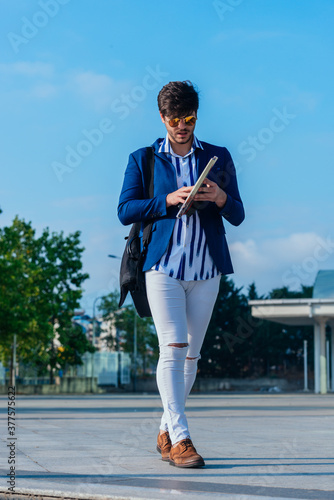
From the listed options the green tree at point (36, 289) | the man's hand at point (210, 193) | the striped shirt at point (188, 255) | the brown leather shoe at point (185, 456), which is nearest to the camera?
the brown leather shoe at point (185, 456)

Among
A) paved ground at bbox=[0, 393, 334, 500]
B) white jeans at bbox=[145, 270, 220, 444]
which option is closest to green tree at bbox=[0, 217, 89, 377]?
paved ground at bbox=[0, 393, 334, 500]

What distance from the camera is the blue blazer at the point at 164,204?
4.85m

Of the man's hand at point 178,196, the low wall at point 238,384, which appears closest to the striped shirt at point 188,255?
the man's hand at point 178,196

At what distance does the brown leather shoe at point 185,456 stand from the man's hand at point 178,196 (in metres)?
1.39

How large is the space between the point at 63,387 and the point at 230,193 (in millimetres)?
38314

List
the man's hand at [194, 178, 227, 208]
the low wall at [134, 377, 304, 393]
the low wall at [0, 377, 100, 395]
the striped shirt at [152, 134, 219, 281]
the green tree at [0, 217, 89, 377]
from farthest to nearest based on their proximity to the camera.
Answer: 1. the low wall at [134, 377, 304, 393]
2. the low wall at [0, 377, 100, 395]
3. the green tree at [0, 217, 89, 377]
4. the striped shirt at [152, 134, 219, 281]
5. the man's hand at [194, 178, 227, 208]

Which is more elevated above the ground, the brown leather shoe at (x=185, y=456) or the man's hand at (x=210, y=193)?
the man's hand at (x=210, y=193)

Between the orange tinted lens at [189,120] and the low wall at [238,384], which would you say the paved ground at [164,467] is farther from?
the low wall at [238,384]

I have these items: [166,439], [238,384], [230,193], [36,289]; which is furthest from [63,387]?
[230,193]

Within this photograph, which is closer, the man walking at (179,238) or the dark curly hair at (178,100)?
the man walking at (179,238)

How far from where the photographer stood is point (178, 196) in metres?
4.72

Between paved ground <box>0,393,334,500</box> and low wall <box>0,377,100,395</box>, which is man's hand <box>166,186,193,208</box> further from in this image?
low wall <box>0,377,100,395</box>

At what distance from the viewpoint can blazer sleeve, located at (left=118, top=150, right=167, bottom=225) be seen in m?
4.84

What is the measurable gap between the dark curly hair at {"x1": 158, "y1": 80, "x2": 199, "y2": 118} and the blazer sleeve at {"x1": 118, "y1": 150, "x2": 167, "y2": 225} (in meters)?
0.37
